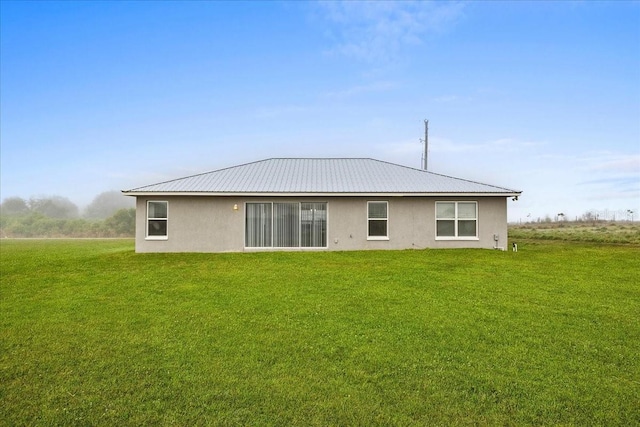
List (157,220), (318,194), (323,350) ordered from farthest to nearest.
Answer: (157,220) → (318,194) → (323,350)

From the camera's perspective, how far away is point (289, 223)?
1736 cm

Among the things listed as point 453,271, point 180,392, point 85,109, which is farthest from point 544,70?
point 85,109

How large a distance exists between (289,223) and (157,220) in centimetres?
597

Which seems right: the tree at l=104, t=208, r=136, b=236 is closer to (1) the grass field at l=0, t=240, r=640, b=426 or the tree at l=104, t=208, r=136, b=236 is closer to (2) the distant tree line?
(2) the distant tree line

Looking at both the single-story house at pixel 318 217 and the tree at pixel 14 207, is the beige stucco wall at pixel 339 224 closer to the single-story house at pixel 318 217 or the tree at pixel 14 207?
the single-story house at pixel 318 217

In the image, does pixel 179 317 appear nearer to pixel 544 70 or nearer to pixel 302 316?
pixel 302 316

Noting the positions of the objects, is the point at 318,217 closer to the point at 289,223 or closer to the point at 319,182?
the point at 289,223

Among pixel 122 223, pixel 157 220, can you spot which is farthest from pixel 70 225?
pixel 157 220

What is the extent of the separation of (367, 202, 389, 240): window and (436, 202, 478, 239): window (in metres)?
2.43

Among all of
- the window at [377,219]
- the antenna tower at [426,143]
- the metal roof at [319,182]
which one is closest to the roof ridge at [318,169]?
the metal roof at [319,182]

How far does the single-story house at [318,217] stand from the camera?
17.0 meters

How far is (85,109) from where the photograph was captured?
23.4m

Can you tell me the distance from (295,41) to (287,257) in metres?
12.2

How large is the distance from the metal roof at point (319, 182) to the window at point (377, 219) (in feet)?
2.64
